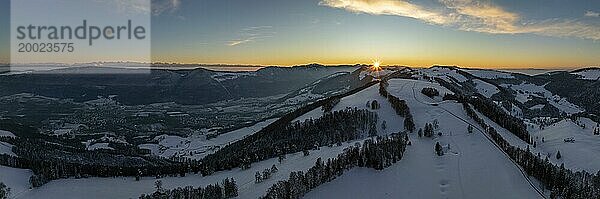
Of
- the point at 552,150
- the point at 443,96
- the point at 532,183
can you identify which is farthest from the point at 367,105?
the point at 532,183

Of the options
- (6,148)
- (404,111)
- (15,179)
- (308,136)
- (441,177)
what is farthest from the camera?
(6,148)

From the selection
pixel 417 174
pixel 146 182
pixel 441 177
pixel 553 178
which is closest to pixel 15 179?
pixel 146 182

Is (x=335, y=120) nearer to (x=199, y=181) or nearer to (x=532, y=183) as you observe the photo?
(x=199, y=181)

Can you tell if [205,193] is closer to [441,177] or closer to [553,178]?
[441,177]

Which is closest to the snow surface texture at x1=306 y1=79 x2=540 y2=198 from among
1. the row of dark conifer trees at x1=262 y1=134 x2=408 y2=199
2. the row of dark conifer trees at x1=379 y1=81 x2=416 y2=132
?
the row of dark conifer trees at x1=262 y1=134 x2=408 y2=199

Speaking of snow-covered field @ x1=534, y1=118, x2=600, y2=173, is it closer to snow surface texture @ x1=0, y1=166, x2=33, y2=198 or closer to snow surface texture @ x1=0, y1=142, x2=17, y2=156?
snow surface texture @ x1=0, y1=166, x2=33, y2=198
